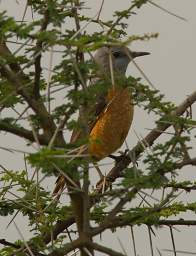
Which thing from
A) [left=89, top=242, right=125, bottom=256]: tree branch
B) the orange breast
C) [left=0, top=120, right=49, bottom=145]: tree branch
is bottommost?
[left=89, top=242, right=125, bottom=256]: tree branch

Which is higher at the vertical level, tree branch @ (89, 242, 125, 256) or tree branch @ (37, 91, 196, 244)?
tree branch @ (37, 91, 196, 244)

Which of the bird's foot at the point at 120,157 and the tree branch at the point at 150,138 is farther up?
the bird's foot at the point at 120,157

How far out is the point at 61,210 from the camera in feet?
13.0

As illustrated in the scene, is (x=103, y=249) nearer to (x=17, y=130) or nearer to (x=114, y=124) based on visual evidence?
(x=17, y=130)

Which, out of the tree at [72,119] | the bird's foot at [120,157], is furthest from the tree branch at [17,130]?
the bird's foot at [120,157]

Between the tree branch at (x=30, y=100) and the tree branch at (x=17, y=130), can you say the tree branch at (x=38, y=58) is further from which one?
the tree branch at (x=17, y=130)

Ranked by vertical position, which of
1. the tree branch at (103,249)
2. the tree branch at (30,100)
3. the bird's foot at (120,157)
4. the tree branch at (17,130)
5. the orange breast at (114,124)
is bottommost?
the tree branch at (103,249)

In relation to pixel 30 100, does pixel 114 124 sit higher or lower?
higher

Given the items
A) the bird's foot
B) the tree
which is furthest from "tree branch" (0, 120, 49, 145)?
the bird's foot

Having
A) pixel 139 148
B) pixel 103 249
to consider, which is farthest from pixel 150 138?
pixel 103 249

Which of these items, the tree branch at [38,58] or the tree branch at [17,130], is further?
the tree branch at [17,130]

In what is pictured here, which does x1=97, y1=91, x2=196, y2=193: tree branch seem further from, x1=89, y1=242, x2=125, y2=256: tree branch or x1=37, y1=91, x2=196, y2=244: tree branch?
x1=89, y1=242, x2=125, y2=256: tree branch

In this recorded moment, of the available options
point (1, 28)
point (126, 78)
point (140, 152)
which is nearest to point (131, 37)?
point (1, 28)

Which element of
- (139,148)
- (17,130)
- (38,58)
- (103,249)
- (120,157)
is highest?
(120,157)
